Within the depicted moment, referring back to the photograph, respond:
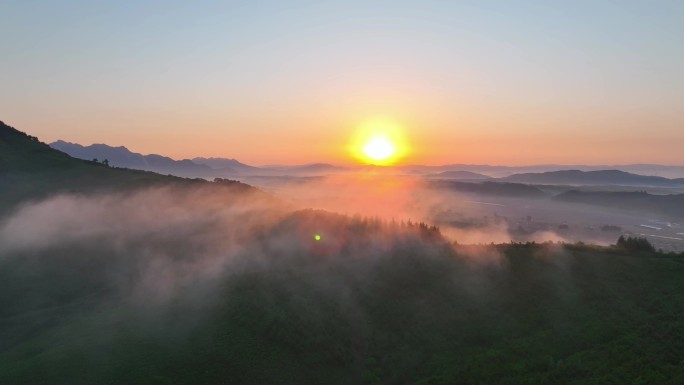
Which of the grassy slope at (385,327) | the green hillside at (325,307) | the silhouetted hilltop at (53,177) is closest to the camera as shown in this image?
the grassy slope at (385,327)

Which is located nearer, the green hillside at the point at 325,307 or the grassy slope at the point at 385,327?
the grassy slope at the point at 385,327

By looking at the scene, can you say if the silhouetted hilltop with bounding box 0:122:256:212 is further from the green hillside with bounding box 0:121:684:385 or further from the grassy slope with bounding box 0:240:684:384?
the grassy slope with bounding box 0:240:684:384

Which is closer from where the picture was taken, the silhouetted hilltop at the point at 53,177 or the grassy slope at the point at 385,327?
the grassy slope at the point at 385,327

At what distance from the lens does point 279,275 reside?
77000 mm

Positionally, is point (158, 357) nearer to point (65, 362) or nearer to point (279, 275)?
point (65, 362)

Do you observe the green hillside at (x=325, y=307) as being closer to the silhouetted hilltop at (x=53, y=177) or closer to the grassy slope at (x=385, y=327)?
the grassy slope at (x=385, y=327)

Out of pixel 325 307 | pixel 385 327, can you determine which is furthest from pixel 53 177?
pixel 385 327

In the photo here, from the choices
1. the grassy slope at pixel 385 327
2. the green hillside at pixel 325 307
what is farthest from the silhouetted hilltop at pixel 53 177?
the grassy slope at pixel 385 327

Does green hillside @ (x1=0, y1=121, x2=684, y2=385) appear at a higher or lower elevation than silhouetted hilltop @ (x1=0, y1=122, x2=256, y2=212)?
lower

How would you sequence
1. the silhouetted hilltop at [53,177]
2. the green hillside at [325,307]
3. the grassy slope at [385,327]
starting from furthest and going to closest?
the silhouetted hilltop at [53,177] < the green hillside at [325,307] < the grassy slope at [385,327]

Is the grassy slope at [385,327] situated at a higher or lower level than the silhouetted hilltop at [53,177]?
lower

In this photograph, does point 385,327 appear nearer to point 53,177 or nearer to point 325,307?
point 325,307

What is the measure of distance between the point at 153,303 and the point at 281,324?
2275cm

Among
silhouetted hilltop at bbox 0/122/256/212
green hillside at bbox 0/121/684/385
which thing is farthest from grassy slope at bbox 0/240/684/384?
silhouetted hilltop at bbox 0/122/256/212
